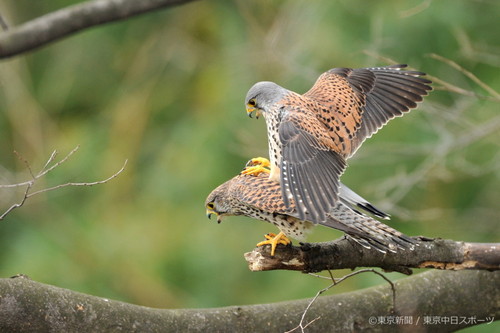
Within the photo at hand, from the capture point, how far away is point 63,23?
11.7 ft

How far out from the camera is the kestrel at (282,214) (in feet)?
11.0

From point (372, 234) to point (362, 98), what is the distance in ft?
4.43

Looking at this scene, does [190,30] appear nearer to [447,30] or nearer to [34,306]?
[447,30]

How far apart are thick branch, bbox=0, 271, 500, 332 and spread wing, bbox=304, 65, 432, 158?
773 millimetres

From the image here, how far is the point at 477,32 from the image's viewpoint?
6.69 m

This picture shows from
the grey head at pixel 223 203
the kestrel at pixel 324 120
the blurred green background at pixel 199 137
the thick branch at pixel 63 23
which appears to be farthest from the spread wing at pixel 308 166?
the blurred green background at pixel 199 137

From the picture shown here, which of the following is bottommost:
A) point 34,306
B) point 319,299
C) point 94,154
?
point 34,306

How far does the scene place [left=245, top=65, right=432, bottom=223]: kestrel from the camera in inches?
139

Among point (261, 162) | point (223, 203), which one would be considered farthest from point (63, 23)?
point (261, 162)

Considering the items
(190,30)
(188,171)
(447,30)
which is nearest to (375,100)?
(447,30)

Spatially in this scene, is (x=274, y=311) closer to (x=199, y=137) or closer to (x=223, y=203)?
(x=223, y=203)

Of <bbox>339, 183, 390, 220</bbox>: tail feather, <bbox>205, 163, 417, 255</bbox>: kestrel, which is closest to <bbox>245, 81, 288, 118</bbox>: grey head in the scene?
<bbox>205, 163, 417, 255</bbox>: kestrel

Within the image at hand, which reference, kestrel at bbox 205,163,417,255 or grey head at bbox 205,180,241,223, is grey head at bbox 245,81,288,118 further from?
grey head at bbox 205,180,241,223

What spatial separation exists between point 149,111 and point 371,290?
17.0 feet
